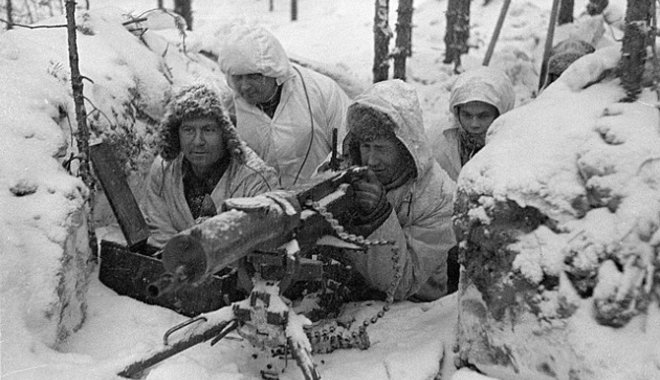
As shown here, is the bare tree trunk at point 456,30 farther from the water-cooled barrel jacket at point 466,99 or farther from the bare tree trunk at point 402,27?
the water-cooled barrel jacket at point 466,99

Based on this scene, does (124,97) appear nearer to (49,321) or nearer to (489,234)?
(49,321)

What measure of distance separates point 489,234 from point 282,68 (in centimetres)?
264

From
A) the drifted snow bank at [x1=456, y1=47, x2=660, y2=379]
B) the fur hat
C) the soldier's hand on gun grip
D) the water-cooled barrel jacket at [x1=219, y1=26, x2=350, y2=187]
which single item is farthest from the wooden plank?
the drifted snow bank at [x1=456, y1=47, x2=660, y2=379]

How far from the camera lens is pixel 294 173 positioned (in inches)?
181

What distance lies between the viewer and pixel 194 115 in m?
3.57

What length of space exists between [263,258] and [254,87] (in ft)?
8.23

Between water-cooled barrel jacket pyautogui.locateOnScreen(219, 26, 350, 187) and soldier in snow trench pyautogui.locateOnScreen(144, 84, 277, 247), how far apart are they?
89cm

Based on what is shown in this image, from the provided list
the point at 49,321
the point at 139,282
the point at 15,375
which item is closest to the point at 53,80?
the point at 139,282

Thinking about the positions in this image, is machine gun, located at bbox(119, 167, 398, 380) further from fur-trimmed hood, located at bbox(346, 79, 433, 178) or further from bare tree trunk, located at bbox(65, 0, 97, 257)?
bare tree trunk, located at bbox(65, 0, 97, 257)

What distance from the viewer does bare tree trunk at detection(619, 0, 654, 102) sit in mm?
2576

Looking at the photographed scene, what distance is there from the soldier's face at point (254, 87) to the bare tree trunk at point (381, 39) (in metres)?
4.35

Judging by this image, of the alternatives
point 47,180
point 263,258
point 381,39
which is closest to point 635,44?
point 263,258

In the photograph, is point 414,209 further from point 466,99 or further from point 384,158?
point 466,99

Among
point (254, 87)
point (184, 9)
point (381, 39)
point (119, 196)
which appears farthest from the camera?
point (184, 9)
